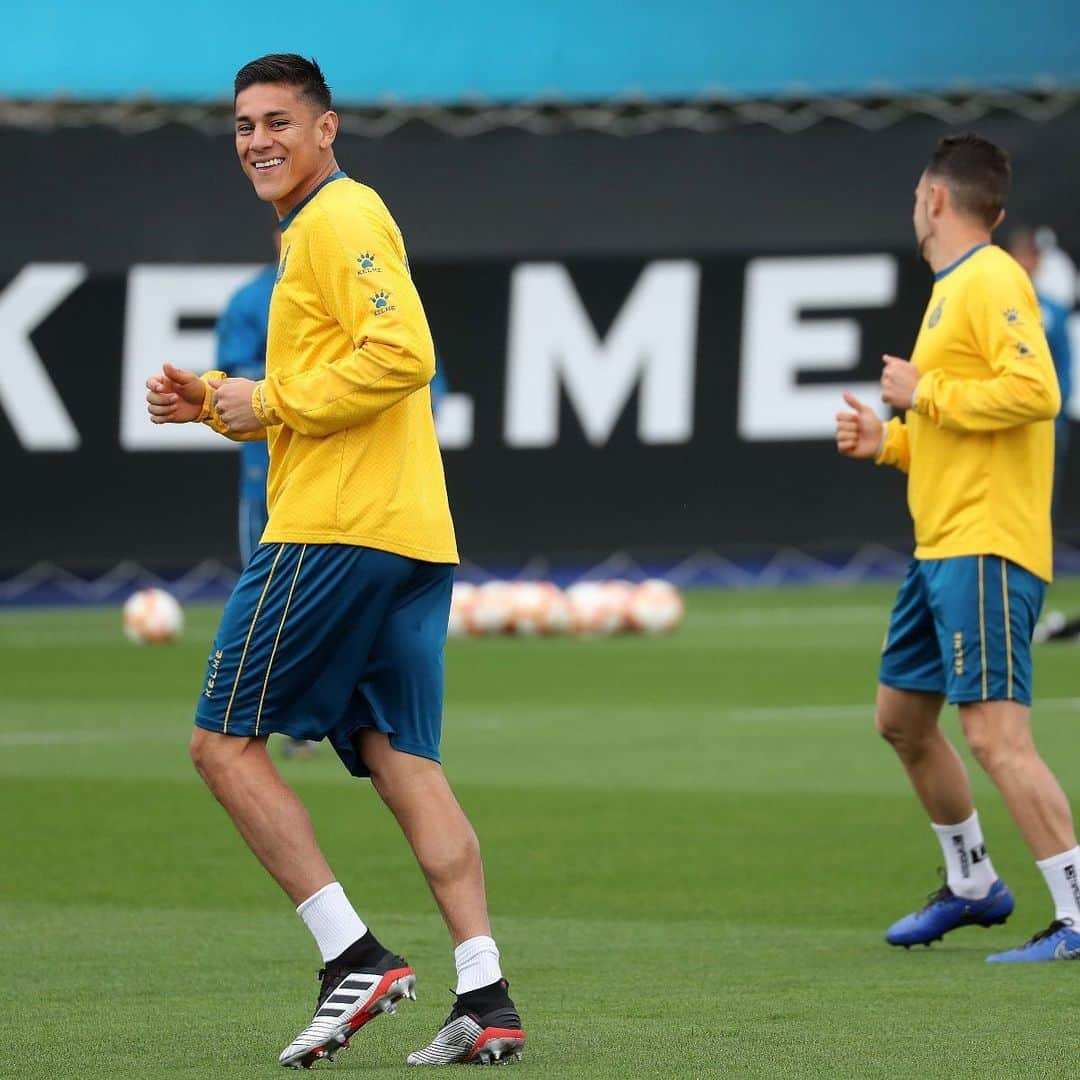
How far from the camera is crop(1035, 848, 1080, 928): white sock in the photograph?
6.84m

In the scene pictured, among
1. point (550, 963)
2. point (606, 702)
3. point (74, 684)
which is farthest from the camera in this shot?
point (74, 684)

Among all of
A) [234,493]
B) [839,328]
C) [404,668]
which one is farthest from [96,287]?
[404,668]

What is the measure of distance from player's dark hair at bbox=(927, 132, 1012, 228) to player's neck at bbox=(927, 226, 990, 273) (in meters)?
0.04

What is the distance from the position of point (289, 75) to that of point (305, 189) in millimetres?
260

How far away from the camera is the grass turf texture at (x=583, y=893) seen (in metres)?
5.58

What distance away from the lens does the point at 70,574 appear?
21219 millimetres

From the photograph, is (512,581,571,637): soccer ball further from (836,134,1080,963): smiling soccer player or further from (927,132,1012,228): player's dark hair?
(927,132,1012,228): player's dark hair

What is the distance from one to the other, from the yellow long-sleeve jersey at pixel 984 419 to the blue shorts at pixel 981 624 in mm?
49

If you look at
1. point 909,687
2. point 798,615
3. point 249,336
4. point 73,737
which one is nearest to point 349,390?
point 909,687

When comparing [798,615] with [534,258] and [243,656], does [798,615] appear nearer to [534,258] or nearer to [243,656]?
[534,258]

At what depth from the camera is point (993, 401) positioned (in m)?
6.85

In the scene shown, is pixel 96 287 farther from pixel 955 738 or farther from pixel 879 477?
pixel 955 738

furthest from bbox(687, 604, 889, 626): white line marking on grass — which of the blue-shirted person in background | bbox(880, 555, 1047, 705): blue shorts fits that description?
bbox(880, 555, 1047, 705): blue shorts

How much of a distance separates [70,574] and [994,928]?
14.6 metres
